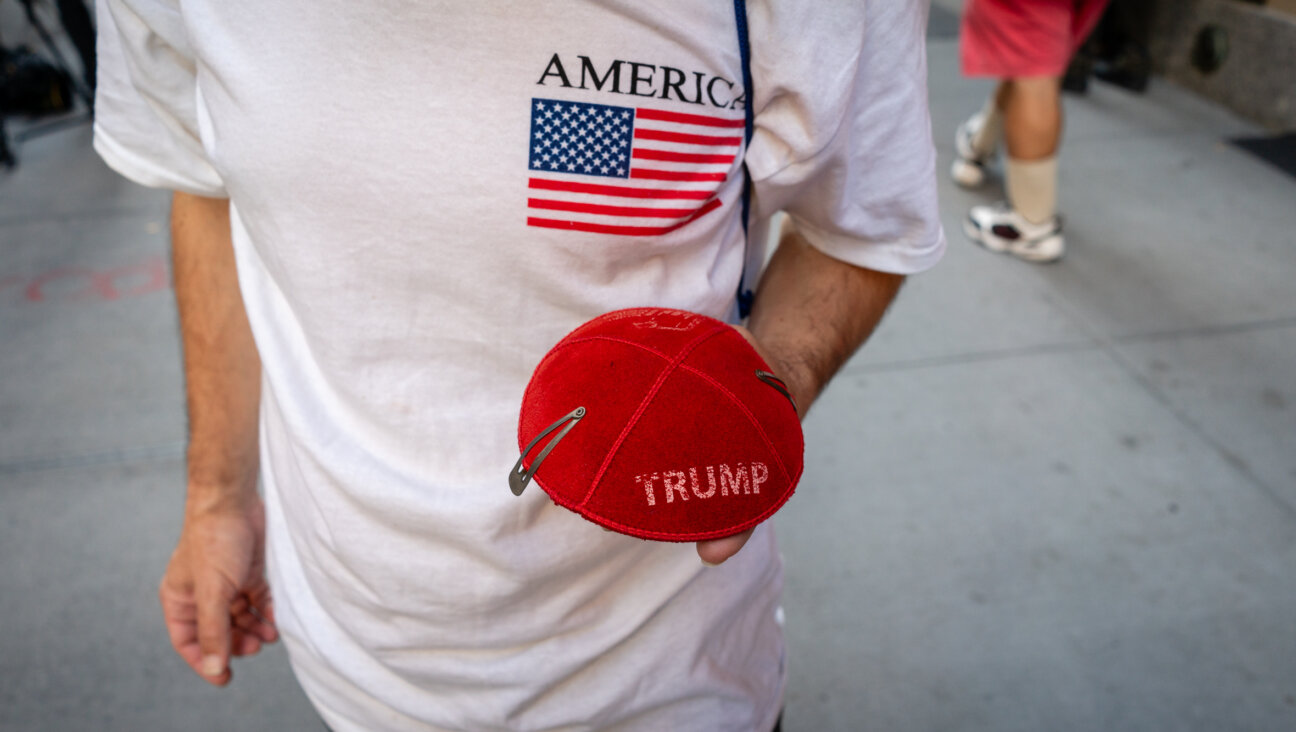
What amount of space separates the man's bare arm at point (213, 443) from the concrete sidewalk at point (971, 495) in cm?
117

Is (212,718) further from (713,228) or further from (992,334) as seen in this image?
(992,334)

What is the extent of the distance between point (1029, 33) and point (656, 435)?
3.26 meters

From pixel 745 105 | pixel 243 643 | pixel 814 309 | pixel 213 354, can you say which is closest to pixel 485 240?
pixel 745 105

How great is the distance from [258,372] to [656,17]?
26.8 inches

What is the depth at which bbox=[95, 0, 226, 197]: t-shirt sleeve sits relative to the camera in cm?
83

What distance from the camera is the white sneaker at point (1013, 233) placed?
3.61 m

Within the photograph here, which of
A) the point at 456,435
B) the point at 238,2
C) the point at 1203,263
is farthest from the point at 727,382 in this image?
the point at 1203,263

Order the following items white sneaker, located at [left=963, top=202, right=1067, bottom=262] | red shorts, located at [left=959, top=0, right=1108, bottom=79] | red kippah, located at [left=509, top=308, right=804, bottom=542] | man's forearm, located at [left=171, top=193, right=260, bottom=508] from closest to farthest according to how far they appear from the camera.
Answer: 1. red kippah, located at [left=509, top=308, right=804, bottom=542]
2. man's forearm, located at [left=171, top=193, right=260, bottom=508]
3. red shorts, located at [left=959, top=0, right=1108, bottom=79]
4. white sneaker, located at [left=963, top=202, right=1067, bottom=262]

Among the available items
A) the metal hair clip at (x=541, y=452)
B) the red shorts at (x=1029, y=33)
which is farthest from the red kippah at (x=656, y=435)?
the red shorts at (x=1029, y=33)

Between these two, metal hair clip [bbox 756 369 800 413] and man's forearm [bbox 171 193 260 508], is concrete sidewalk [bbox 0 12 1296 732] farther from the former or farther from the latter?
metal hair clip [bbox 756 369 800 413]

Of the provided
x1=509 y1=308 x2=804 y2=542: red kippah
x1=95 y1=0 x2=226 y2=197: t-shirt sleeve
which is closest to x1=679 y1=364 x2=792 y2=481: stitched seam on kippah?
x1=509 y1=308 x2=804 y2=542: red kippah

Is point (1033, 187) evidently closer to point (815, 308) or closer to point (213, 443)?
point (815, 308)

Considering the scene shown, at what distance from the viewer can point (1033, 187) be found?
352 centimetres

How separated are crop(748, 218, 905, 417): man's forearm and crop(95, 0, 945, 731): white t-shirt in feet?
0.13
